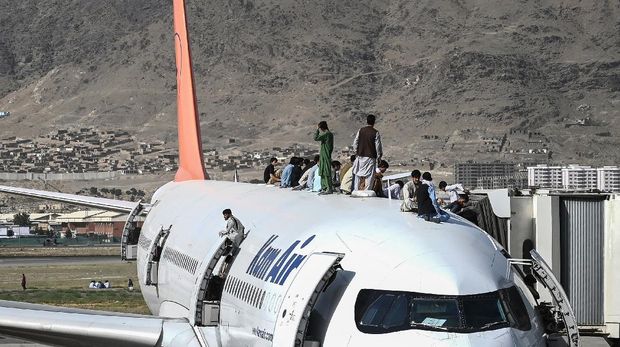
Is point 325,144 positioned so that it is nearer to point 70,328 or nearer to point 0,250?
point 70,328

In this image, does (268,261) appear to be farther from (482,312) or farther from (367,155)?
(482,312)

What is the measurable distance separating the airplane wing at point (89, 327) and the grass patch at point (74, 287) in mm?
26322

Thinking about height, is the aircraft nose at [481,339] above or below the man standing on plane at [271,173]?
below

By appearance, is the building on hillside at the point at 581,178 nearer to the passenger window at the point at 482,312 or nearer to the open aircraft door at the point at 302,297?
the open aircraft door at the point at 302,297

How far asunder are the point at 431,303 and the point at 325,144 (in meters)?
7.20

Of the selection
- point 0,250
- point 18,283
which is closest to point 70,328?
point 18,283

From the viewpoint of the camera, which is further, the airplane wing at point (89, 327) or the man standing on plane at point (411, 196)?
the airplane wing at point (89, 327)

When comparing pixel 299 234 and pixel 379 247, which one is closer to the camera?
pixel 379 247

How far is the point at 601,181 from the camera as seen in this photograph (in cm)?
9669

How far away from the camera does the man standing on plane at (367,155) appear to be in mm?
19641

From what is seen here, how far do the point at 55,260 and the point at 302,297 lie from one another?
258 feet

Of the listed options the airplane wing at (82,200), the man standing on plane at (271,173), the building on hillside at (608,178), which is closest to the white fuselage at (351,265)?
the man standing on plane at (271,173)

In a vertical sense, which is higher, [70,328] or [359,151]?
[359,151]

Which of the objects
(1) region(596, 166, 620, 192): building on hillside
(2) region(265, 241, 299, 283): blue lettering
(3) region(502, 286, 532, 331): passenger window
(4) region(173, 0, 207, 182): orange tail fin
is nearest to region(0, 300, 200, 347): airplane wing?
(2) region(265, 241, 299, 283): blue lettering
